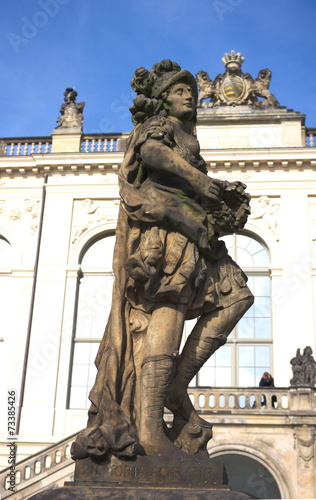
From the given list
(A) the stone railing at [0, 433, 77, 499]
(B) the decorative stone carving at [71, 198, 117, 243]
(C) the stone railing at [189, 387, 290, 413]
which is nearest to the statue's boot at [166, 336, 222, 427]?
(A) the stone railing at [0, 433, 77, 499]

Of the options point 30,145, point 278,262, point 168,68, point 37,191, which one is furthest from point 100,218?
point 168,68

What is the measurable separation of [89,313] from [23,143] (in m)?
6.82

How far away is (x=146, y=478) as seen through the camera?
3189 mm

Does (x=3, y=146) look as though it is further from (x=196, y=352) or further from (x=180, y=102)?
(x=196, y=352)

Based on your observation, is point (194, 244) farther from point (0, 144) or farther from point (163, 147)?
point (0, 144)

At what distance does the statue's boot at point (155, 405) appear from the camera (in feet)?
10.9

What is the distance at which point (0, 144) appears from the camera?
22531 millimetres

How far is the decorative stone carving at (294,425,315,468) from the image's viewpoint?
14.0 m

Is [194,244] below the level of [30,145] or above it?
below

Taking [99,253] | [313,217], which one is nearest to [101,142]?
[99,253]

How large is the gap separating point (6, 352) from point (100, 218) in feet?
17.0

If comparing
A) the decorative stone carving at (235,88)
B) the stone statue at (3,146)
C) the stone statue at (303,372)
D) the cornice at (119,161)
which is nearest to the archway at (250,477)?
the stone statue at (303,372)

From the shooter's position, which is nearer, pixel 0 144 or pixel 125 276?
pixel 125 276

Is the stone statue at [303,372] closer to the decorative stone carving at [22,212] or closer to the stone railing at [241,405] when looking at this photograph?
the stone railing at [241,405]
